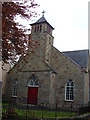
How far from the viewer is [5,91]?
28500mm

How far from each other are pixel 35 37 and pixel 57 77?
654cm

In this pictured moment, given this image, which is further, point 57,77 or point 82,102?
point 57,77

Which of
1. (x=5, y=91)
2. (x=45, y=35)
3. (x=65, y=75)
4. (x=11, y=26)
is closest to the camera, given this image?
(x=11, y=26)

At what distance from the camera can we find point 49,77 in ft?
77.8

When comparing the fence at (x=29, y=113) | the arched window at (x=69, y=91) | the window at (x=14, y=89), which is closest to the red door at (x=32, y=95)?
the fence at (x=29, y=113)

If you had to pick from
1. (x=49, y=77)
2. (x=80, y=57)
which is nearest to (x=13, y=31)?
(x=49, y=77)

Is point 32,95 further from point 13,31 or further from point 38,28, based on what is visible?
point 13,31

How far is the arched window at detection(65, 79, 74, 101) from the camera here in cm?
2345

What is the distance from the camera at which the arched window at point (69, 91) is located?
76.9ft

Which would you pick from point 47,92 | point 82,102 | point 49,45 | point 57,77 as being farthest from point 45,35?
point 82,102

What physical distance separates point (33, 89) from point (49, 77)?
2.86 metres

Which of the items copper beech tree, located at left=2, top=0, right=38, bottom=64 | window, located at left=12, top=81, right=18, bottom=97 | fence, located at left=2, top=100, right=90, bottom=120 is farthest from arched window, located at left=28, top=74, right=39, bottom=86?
copper beech tree, located at left=2, top=0, right=38, bottom=64

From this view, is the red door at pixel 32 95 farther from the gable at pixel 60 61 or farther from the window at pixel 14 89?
the gable at pixel 60 61

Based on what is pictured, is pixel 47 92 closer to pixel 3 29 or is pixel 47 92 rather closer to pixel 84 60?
pixel 84 60
